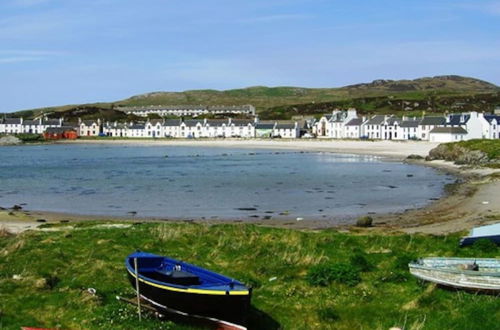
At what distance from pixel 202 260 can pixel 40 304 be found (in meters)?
5.01

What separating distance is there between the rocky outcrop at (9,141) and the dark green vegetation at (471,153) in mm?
131686

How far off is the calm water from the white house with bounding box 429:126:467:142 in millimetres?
50879

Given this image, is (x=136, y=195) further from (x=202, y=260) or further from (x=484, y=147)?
(x=484, y=147)

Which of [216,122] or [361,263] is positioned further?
[216,122]

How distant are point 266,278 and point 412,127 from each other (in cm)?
13237

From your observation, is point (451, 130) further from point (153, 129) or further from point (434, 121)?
point (153, 129)

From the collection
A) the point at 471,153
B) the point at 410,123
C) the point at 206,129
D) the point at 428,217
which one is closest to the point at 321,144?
the point at 410,123

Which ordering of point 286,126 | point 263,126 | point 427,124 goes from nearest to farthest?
1. point 427,124
2. point 286,126
3. point 263,126

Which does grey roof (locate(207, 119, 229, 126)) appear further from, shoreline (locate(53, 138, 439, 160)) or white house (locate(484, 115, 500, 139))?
white house (locate(484, 115, 500, 139))

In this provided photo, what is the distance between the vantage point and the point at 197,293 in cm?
1169

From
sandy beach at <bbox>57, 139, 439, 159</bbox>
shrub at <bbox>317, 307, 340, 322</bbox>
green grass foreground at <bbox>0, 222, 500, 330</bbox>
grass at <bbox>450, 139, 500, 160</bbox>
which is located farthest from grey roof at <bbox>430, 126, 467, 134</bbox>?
shrub at <bbox>317, 307, 340, 322</bbox>

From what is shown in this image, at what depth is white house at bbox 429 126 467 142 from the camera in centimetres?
12300

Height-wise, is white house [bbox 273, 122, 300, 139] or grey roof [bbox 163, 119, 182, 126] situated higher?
grey roof [bbox 163, 119, 182, 126]

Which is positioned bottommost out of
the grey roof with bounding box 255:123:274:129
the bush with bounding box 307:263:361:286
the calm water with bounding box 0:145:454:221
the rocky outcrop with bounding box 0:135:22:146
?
the rocky outcrop with bounding box 0:135:22:146
